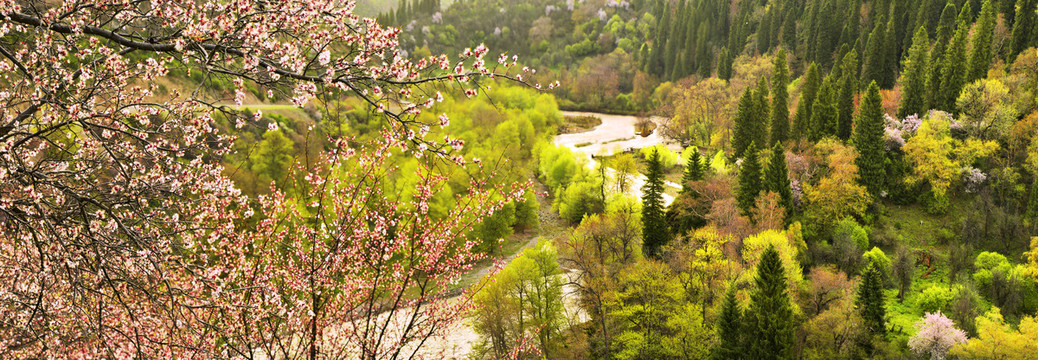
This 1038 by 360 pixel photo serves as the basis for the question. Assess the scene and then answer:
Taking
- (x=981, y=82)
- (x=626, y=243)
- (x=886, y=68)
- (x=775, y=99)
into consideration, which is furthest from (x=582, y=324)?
(x=886, y=68)

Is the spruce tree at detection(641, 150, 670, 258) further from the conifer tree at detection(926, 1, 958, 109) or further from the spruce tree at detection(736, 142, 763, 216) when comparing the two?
the conifer tree at detection(926, 1, 958, 109)

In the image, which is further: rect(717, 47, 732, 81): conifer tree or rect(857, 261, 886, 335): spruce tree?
rect(717, 47, 732, 81): conifer tree

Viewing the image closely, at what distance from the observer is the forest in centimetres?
379

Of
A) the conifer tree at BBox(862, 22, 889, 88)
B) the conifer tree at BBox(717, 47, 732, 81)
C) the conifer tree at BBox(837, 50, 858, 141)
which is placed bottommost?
the conifer tree at BBox(837, 50, 858, 141)

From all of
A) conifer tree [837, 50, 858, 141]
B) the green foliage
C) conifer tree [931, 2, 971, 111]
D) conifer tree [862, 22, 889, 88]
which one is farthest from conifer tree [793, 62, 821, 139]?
the green foliage

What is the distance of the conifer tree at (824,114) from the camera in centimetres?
3808

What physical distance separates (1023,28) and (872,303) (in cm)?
2842

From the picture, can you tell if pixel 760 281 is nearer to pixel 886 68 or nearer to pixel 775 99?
pixel 775 99

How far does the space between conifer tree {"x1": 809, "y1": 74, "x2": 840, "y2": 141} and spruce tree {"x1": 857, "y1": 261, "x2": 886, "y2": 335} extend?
17619 millimetres

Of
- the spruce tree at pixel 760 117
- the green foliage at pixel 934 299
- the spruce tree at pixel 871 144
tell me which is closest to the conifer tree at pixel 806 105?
the spruce tree at pixel 760 117

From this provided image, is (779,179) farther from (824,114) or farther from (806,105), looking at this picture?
(806,105)

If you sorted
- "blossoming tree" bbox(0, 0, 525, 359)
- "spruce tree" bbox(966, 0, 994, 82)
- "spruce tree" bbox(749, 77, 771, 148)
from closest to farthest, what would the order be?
1. "blossoming tree" bbox(0, 0, 525, 359)
2. "spruce tree" bbox(966, 0, 994, 82)
3. "spruce tree" bbox(749, 77, 771, 148)

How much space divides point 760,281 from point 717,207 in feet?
30.4

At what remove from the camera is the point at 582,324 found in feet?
82.5
